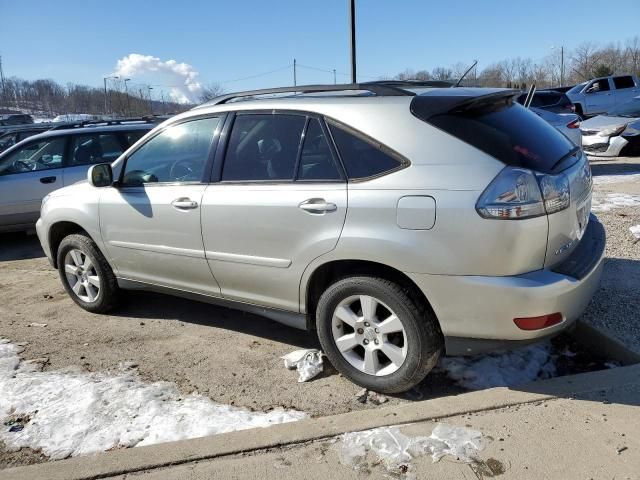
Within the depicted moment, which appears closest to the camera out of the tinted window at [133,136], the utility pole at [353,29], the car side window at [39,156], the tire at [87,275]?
the tire at [87,275]

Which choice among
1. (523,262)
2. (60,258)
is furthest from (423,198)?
(60,258)

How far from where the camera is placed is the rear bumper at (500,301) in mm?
2559

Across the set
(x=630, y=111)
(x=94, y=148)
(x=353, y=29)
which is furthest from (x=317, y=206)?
(x=630, y=111)

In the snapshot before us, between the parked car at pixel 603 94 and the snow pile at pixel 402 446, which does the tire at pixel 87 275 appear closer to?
the snow pile at pixel 402 446

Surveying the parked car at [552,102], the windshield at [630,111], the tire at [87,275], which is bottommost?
the tire at [87,275]

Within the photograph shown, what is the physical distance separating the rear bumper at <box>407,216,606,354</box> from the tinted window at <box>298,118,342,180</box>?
0.80 m

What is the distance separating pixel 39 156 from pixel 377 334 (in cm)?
687

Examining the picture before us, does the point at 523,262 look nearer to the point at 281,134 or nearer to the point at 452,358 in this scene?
the point at 452,358

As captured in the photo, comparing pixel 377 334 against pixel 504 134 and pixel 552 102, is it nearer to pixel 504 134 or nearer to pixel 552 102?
pixel 504 134

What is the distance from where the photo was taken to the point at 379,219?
2775 mm

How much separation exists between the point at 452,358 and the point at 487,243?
1191mm

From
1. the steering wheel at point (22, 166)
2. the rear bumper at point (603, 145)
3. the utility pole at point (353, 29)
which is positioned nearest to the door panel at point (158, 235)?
the steering wheel at point (22, 166)

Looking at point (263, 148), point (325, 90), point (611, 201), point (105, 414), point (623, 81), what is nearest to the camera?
point (105, 414)

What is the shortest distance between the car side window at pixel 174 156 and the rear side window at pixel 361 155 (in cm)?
109
